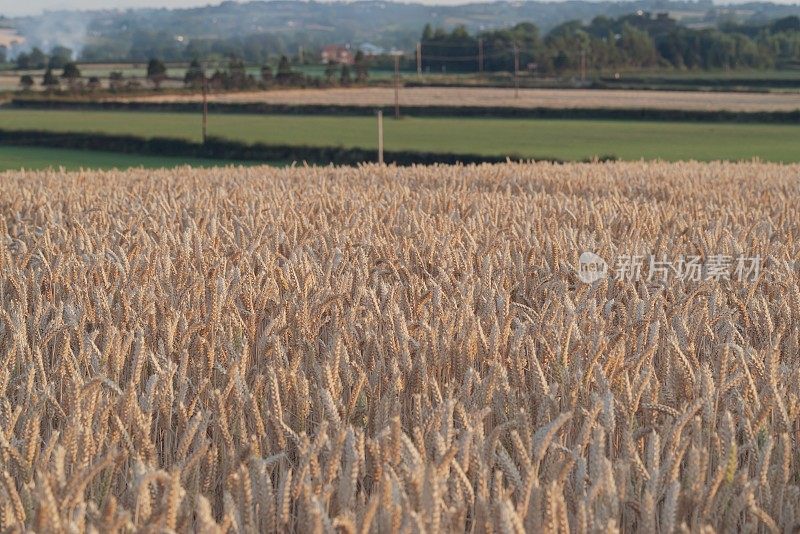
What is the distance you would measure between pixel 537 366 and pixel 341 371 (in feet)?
2.00

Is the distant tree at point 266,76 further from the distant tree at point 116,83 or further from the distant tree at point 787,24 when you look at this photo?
the distant tree at point 787,24

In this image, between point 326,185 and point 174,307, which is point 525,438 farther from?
point 326,185

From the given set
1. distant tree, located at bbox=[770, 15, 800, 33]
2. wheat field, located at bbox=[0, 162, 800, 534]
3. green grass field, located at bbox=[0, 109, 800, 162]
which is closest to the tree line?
distant tree, located at bbox=[770, 15, 800, 33]

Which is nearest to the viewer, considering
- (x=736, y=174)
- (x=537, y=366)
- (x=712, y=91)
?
(x=537, y=366)

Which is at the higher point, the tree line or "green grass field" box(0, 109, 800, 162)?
the tree line

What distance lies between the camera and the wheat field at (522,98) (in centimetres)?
4922

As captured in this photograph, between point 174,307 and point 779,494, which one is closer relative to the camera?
point 779,494

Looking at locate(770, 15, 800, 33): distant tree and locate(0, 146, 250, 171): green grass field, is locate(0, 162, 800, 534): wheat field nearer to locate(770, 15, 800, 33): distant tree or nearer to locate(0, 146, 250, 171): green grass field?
locate(0, 146, 250, 171): green grass field

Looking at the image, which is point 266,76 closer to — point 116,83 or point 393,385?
point 116,83

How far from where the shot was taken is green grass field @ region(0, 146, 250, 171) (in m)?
28.5

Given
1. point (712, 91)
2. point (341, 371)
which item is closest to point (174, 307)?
point (341, 371)

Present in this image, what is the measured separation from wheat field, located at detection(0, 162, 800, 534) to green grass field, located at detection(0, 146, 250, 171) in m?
22.7

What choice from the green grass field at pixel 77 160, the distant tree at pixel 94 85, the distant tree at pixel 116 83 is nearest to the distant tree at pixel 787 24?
the distant tree at pixel 116 83

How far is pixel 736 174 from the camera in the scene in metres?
11.9
